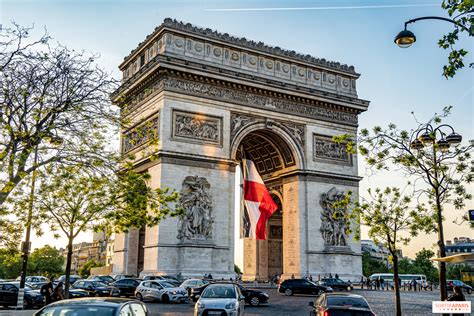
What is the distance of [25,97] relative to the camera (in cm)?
1351

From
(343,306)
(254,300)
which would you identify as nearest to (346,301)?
(343,306)

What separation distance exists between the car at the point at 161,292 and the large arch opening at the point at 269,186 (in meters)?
14.3

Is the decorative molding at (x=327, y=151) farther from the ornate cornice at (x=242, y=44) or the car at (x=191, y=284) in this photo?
the car at (x=191, y=284)

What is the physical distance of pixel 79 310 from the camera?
24.8 feet

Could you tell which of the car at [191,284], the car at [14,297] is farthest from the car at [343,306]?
the car at [14,297]

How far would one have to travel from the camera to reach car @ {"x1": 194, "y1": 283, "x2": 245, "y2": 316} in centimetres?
1443

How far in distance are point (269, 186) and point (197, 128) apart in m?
10.2

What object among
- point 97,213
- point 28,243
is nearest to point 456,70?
point 97,213

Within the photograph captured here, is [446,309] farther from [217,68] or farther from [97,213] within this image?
[217,68]

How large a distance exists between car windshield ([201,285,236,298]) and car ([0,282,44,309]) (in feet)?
41.3

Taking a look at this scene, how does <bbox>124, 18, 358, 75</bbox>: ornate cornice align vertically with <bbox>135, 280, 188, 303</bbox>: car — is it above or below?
above

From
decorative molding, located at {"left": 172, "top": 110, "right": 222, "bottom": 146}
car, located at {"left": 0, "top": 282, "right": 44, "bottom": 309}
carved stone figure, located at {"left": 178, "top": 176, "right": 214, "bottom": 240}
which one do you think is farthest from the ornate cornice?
car, located at {"left": 0, "top": 282, "right": 44, "bottom": 309}

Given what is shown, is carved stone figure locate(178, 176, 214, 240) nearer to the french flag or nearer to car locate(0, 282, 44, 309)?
the french flag

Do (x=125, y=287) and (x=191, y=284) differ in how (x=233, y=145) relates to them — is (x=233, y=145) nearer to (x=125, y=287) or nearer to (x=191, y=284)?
(x=191, y=284)
